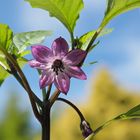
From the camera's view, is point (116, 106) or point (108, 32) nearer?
point (108, 32)

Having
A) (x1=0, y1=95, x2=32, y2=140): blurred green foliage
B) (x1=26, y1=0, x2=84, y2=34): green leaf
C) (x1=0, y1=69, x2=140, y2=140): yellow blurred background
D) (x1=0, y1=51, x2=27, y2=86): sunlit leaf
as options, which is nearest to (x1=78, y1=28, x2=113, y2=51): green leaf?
(x1=26, y1=0, x2=84, y2=34): green leaf

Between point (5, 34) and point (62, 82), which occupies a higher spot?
point (5, 34)

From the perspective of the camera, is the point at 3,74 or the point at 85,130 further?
the point at 3,74

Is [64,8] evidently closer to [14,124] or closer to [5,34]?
[5,34]

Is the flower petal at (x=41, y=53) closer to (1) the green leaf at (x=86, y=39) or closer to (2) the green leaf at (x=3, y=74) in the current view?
(1) the green leaf at (x=86, y=39)

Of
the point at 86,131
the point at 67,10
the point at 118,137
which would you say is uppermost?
the point at 67,10

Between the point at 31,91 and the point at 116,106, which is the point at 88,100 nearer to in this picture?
the point at 116,106

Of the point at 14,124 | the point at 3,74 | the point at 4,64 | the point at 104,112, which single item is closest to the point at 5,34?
the point at 4,64

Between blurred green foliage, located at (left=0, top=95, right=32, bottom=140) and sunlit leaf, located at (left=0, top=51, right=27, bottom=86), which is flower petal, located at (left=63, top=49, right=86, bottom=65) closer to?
sunlit leaf, located at (left=0, top=51, right=27, bottom=86)

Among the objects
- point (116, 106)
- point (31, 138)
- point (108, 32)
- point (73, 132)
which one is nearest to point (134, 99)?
point (116, 106)
